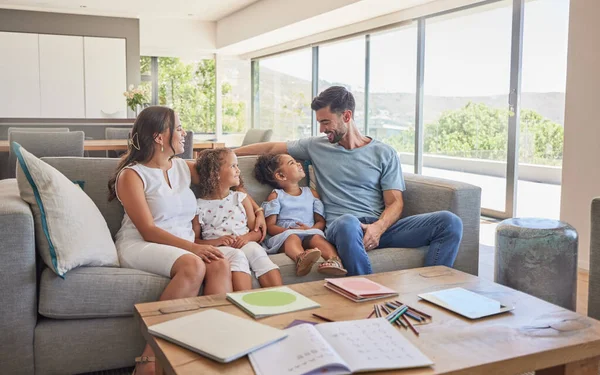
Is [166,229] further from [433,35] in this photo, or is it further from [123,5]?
[123,5]

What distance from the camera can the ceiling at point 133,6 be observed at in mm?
8141

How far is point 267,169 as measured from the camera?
290cm

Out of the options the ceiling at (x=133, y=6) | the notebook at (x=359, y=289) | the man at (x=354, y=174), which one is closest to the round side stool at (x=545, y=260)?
the man at (x=354, y=174)

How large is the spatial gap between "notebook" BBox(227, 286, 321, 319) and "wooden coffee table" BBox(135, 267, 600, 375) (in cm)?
2

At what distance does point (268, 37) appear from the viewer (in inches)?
336

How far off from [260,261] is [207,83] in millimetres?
8707

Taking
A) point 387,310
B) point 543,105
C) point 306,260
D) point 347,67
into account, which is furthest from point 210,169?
point 347,67

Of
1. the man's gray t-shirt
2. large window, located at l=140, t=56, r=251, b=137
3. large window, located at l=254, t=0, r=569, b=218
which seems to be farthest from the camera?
large window, located at l=140, t=56, r=251, b=137

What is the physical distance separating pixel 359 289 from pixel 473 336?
1.34 ft

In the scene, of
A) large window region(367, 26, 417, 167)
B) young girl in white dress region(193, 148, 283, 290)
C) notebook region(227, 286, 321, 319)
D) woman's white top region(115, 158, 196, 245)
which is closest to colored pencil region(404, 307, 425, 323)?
notebook region(227, 286, 321, 319)

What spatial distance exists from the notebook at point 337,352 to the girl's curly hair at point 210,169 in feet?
4.31

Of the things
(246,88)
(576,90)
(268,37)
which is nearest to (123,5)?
(268,37)

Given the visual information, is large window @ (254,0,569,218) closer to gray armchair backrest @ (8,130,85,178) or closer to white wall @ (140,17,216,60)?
white wall @ (140,17,216,60)

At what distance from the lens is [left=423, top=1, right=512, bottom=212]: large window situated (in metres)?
5.33
